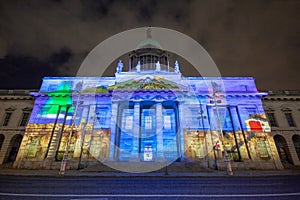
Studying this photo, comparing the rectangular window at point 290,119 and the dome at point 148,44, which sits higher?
the dome at point 148,44

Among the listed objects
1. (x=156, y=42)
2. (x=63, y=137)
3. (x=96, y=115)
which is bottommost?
(x=63, y=137)

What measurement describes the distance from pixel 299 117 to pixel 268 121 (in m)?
6.09

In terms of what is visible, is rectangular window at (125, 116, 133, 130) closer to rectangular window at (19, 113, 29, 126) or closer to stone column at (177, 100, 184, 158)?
stone column at (177, 100, 184, 158)

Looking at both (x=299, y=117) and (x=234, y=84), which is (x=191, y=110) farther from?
(x=299, y=117)

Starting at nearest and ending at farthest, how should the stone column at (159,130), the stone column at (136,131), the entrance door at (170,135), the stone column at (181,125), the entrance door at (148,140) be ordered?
the stone column at (136,131)
the stone column at (159,130)
the stone column at (181,125)
the entrance door at (170,135)
the entrance door at (148,140)

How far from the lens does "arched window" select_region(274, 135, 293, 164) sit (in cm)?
2995

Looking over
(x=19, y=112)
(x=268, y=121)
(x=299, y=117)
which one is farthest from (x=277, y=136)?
(x=19, y=112)

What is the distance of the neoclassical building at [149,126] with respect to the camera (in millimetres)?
27047

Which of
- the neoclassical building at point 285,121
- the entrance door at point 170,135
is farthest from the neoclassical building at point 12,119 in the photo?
the neoclassical building at point 285,121

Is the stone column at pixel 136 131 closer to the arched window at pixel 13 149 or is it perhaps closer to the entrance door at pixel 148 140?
the entrance door at pixel 148 140

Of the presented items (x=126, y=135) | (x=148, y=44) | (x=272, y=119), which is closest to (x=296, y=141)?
(x=272, y=119)

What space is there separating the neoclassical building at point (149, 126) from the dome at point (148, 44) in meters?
16.7

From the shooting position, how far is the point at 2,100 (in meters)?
35.0

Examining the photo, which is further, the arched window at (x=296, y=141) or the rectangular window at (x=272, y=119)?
the rectangular window at (x=272, y=119)
